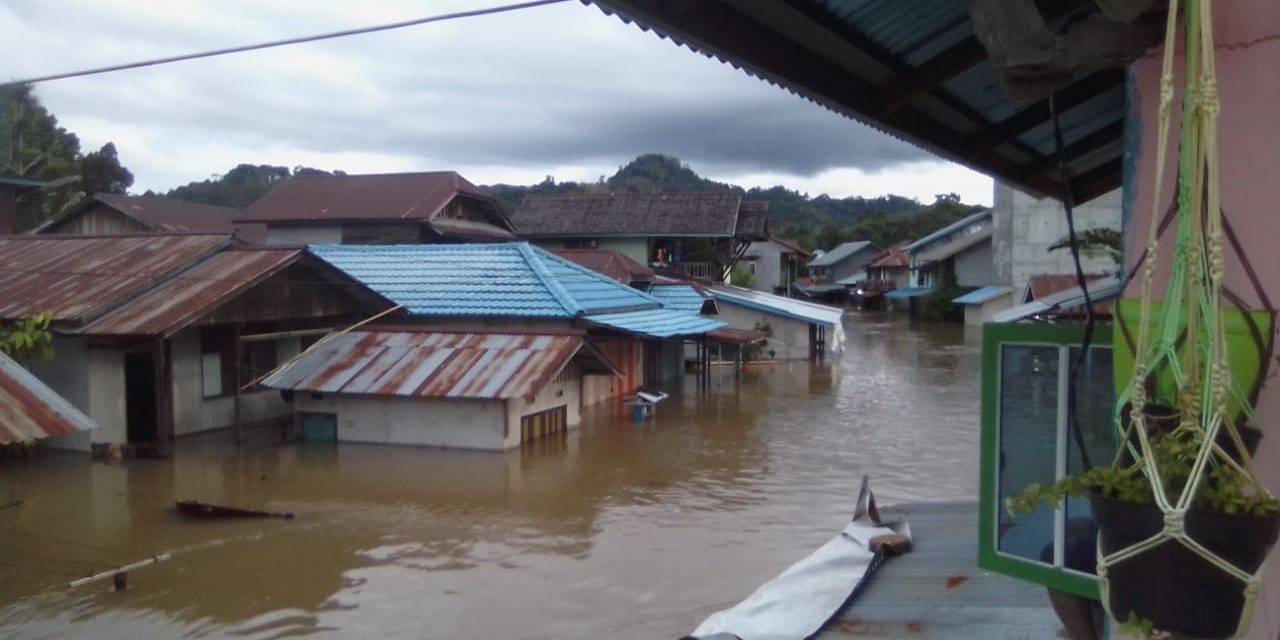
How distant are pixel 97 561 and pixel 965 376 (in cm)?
2238

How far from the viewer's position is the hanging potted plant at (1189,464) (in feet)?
6.40

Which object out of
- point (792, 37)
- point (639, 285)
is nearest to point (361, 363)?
point (639, 285)

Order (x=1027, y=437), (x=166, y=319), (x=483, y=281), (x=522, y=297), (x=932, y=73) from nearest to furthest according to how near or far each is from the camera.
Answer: (x=1027, y=437)
(x=932, y=73)
(x=166, y=319)
(x=522, y=297)
(x=483, y=281)

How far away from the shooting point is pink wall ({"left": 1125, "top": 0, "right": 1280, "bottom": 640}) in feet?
9.00

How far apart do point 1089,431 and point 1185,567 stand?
51.7 inches

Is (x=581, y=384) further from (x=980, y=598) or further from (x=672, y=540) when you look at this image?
(x=980, y=598)

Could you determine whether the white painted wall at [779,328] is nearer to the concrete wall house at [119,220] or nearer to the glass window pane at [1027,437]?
the concrete wall house at [119,220]

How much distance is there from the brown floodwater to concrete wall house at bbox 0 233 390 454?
2.93 ft

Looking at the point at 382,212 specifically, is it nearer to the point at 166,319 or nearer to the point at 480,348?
the point at 480,348

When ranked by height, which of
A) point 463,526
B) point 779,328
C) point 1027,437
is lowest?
point 463,526

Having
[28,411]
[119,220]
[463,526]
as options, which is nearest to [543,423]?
[463,526]

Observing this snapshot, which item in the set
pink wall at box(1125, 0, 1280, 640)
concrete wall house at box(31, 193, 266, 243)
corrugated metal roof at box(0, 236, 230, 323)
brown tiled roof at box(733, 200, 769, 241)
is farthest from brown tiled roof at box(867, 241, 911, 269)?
pink wall at box(1125, 0, 1280, 640)

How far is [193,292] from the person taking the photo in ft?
54.2

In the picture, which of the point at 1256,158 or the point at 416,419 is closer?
the point at 1256,158
